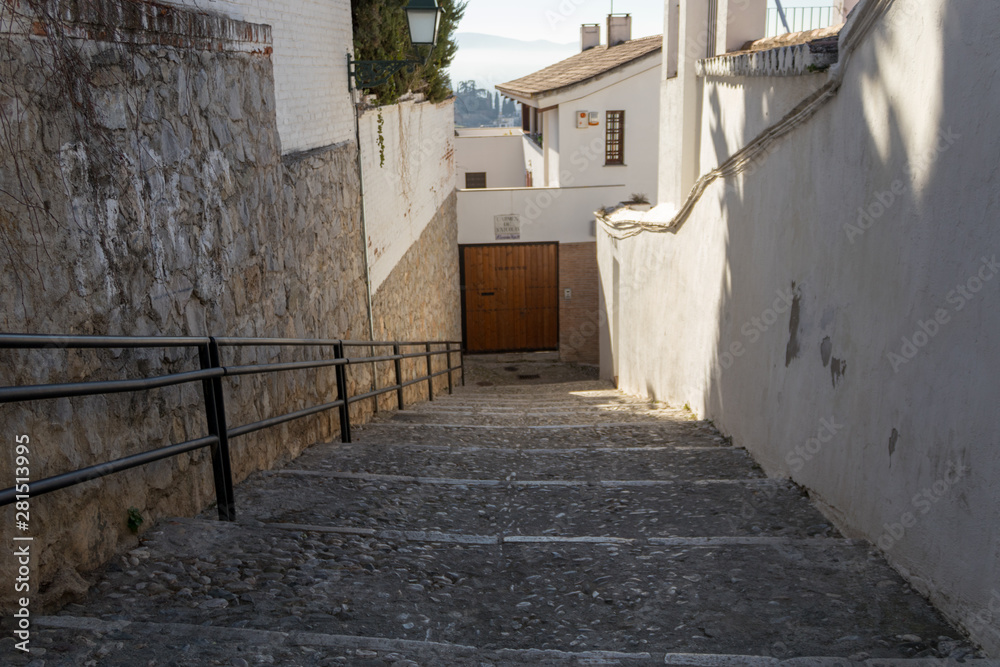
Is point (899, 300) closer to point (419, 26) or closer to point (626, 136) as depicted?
point (419, 26)

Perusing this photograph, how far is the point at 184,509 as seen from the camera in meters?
3.54

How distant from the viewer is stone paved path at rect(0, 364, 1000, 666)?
2.49 meters

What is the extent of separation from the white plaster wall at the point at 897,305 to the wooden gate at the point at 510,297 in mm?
13037

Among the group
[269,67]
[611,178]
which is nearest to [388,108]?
[269,67]

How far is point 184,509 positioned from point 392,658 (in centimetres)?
154

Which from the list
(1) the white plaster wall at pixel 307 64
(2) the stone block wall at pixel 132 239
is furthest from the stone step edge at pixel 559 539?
(1) the white plaster wall at pixel 307 64

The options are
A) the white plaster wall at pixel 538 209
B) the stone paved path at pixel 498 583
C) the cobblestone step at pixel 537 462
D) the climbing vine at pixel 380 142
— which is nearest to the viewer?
the stone paved path at pixel 498 583

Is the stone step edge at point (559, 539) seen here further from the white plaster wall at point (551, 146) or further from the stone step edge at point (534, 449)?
the white plaster wall at point (551, 146)

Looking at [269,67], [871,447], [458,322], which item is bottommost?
[458,322]

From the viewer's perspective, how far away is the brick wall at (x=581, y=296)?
18.5 metres

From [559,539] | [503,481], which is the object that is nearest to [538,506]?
[503,481]

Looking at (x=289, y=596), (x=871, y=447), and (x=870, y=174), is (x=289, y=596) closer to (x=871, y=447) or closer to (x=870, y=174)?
(x=871, y=447)

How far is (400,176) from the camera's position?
34.5 feet

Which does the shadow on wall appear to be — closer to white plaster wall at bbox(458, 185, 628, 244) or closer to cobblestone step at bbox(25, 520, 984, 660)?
cobblestone step at bbox(25, 520, 984, 660)
